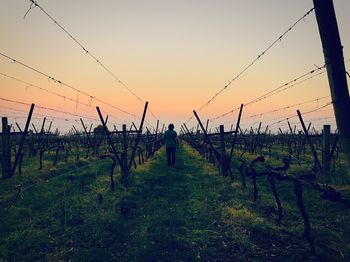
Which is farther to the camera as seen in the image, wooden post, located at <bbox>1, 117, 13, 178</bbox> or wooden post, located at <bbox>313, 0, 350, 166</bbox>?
wooden post, located at <bbox>1, 117, 13, 178</bbox>

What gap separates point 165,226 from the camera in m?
6.14

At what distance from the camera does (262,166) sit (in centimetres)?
1442

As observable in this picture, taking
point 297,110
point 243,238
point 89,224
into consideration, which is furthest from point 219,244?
point 297,110

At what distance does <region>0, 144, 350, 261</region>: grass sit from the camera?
4.91 m

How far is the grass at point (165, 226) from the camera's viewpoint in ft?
16.1

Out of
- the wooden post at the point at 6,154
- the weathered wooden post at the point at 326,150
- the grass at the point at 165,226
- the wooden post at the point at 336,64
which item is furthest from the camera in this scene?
the weathered wooden post at the point at 326,150

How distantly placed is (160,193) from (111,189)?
1705 millimetres

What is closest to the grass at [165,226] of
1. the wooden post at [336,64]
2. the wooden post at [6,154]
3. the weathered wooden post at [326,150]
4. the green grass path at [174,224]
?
the green grass path at [174,224]

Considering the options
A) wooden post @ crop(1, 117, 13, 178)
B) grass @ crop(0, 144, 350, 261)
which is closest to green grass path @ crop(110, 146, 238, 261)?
grass @ crop(0, 144, 350, 261)

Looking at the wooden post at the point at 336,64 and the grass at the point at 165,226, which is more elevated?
the wooden post at the point at 336,64

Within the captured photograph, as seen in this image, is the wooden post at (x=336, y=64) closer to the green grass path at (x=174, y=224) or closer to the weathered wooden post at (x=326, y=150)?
the green grass path at (x=174, y=224)

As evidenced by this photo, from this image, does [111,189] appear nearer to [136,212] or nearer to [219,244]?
[136,212]

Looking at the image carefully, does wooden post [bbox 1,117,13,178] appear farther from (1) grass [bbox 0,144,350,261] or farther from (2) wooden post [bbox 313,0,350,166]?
(2) wooden post [bbox 313,0,350,166]

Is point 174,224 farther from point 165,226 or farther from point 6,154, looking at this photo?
point 6,154
